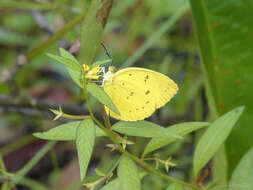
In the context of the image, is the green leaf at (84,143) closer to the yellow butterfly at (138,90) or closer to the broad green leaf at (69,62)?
the broad green leaf at (69,62)

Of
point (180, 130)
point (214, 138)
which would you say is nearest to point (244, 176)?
point (214, 138)

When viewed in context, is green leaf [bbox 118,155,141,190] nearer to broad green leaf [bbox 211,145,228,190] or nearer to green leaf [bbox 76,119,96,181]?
green leaf [bbox 76,119,96,181]

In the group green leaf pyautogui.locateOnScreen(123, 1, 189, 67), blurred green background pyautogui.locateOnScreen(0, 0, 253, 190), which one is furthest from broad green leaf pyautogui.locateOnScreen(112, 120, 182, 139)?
green leaf pyautogui.locateOnScreen(123, 1, 189, 67)

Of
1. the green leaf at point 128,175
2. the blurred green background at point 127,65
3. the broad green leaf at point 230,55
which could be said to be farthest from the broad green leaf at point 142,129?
the broad green leaf at point 230,55

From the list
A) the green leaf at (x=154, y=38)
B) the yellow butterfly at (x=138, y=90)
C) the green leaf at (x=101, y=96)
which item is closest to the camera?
the green leaf at (x=101, y=96)

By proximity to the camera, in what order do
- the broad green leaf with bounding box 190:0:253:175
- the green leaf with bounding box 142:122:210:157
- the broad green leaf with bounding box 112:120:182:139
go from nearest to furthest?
the broad green leaf with bounding box 112:120:182:139, the green leaf with bounding box 142:122:210:157, the broad green leaf with bounding box 190:0:253:175

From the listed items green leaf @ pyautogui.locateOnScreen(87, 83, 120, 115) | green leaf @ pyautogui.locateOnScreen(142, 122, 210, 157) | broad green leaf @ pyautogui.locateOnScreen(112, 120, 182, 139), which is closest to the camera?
green leaf @ pyautogui.locateOnScreen(87, 83, 120, 115)

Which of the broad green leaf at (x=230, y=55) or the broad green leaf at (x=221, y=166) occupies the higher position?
the broad green leaf at (x=230, y=55)
